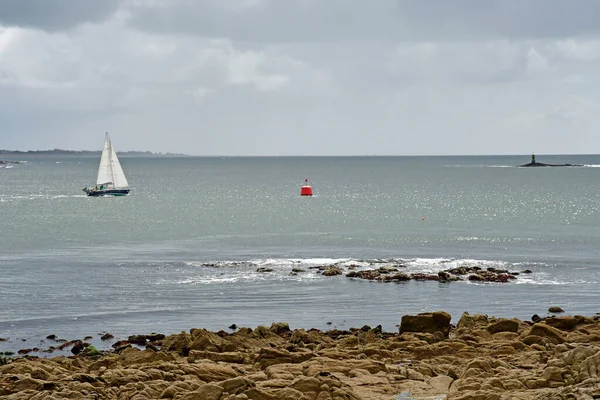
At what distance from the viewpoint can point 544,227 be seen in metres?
84.2

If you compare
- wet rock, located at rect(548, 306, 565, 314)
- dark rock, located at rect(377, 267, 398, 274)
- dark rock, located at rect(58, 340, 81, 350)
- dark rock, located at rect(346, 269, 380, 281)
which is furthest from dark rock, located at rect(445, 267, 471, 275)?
dark rock, located at rect(58, 340, 81, 350)

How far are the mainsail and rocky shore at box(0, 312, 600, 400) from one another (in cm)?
9613

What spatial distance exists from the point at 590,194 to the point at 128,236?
92.0m

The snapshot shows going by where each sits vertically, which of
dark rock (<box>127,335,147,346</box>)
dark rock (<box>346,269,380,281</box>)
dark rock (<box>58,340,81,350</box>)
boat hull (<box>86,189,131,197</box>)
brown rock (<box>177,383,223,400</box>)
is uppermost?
boat hull (<box>86,189,131,197</box>)

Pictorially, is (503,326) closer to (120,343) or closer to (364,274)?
(120,343)

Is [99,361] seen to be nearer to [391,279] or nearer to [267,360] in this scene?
[267,360]

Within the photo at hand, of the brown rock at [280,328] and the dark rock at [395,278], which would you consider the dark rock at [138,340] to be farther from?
the dark rock at [395,278]

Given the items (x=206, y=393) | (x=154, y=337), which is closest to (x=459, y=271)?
(x=154, y=337)

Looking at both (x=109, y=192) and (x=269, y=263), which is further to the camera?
(x=109, y=192)

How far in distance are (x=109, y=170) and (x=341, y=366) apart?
111 meters

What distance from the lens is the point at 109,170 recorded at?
132500 millimetres

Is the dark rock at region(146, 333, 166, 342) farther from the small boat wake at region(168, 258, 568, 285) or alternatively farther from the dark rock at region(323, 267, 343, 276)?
the dark rock at region(323, 267, 343, 276)

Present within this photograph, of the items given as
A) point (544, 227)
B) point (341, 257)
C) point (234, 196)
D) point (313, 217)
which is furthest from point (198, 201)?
point (341, 257)

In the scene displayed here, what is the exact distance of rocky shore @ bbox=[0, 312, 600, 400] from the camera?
22.5 meters
